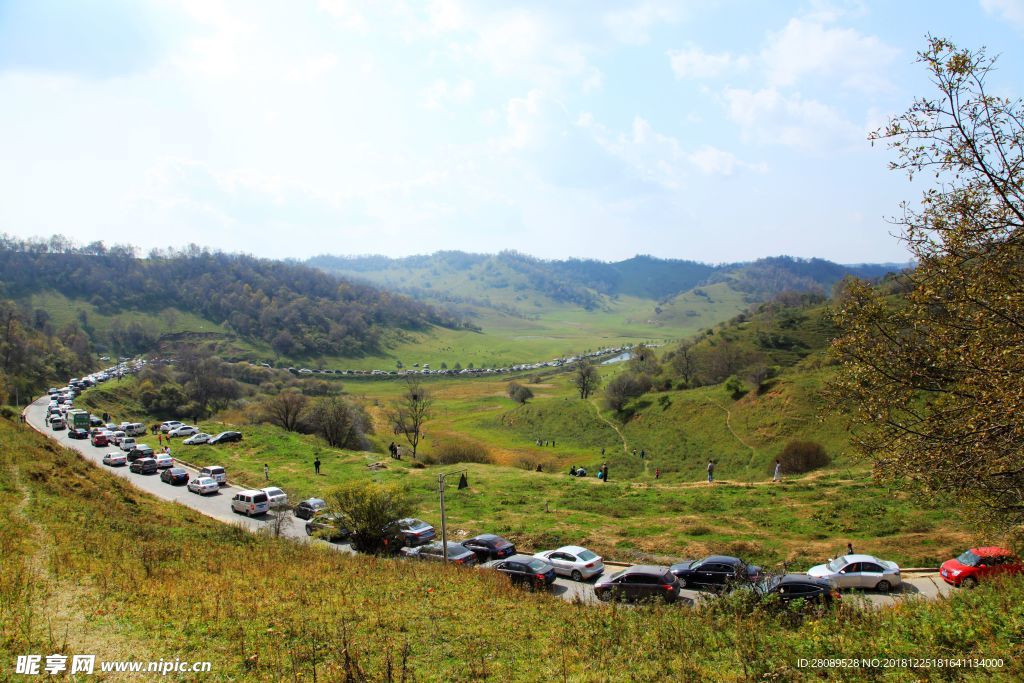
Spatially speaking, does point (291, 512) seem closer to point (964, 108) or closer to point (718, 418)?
point (964, 108)

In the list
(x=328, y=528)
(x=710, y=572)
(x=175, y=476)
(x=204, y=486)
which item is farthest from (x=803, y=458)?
(x=175, y=476)

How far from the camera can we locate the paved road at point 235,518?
1855cm

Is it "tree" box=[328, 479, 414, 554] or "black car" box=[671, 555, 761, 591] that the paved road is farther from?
"tree" box=[328, 479, 414, 554]

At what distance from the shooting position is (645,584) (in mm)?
19547

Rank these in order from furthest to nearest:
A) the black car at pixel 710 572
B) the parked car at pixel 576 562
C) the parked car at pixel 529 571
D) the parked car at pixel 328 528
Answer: the parked car at pixel 328 528 → the parked car at pixel 576 562 → the parked car at pixel 529 571 → the black car at pixel 710 572

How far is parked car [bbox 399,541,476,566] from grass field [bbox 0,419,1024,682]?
4504 mm

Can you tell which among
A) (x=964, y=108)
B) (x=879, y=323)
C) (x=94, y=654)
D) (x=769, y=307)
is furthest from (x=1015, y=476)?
(x=769, y=307)

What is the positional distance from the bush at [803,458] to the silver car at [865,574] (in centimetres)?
2910

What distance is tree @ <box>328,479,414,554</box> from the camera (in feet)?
84.7

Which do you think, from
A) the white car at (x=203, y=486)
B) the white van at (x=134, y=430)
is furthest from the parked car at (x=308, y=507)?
the white van at (x=134, y=430)

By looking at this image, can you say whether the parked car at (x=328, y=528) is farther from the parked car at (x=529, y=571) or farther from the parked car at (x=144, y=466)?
the parked car at (x=144, y=466)

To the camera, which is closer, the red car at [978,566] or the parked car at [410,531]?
the red car at [978,566]

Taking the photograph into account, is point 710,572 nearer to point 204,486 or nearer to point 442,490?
point 442,490

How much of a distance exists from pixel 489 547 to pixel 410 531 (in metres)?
4.65
